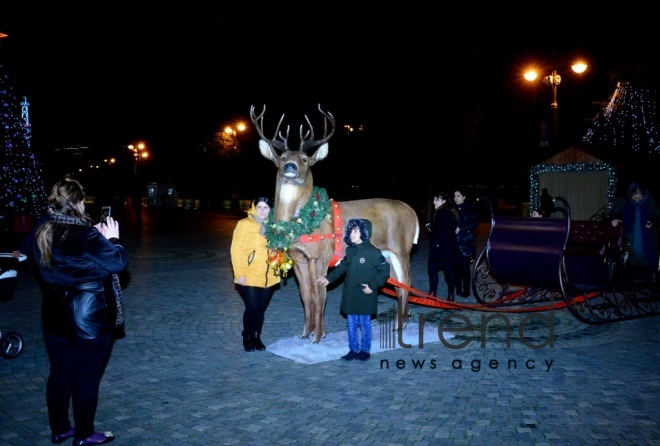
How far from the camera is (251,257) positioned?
6426mm

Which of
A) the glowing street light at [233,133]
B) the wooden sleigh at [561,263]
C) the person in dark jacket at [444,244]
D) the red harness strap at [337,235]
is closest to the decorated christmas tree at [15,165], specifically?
the red harness strap at [337,235]

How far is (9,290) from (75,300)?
11.3 ft

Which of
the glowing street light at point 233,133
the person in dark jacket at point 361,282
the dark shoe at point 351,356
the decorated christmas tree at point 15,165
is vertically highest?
the glowing street light at point 233,133

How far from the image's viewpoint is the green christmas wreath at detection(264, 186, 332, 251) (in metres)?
6.48

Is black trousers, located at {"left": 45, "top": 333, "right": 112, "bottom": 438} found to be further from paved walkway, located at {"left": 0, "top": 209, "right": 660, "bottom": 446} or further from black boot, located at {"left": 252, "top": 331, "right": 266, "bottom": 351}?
black boot, located at {"left": 252, "top": 331, "right": 266, "bottom": 351}

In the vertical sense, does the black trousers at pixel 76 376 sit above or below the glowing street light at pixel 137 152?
below

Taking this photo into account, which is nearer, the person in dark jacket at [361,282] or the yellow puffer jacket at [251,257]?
the person in dark jacket at [361,282]

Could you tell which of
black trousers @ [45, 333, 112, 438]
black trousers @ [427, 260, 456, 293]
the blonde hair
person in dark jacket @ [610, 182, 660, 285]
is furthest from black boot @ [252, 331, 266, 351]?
person in dark jacket @ [610, 182, 660, 285]

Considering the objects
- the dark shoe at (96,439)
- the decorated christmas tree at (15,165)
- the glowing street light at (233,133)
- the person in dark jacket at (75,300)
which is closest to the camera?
the person in dark jacket at (75,300)

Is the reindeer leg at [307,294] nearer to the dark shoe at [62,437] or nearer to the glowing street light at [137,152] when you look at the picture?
the dark shoe at [62,437]

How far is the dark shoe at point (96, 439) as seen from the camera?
4105 mm

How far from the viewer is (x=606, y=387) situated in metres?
5.25

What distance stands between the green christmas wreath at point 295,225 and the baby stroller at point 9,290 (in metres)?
3.22

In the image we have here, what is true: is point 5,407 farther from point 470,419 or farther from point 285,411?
point 470,419
